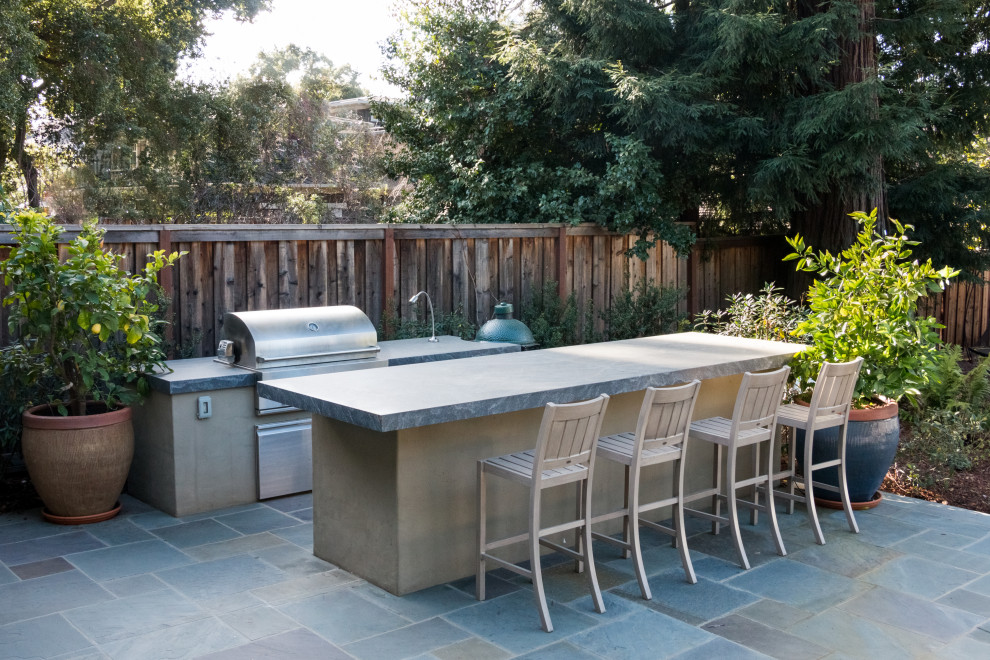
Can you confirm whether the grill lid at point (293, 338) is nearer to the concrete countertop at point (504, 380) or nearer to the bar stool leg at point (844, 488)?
the concrete countertop at point (504, 380)

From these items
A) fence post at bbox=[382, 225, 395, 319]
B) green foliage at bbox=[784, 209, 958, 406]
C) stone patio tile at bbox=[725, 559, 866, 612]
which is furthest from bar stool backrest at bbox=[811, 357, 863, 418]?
fence post at bbox=[382, 225, 395, 319]

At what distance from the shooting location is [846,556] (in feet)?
16.5

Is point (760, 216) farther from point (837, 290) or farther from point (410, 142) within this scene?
point (837, 290)

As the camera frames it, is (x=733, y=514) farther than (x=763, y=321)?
No

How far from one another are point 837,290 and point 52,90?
15536 millimetres

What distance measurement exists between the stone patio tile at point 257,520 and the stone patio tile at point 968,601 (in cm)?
367

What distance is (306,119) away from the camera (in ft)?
74.2

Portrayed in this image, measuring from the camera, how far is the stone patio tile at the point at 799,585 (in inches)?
173

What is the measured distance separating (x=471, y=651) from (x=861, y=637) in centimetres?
176

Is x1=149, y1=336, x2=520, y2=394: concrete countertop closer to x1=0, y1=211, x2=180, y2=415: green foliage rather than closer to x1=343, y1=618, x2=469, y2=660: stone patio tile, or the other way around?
x1=0, y1=211, x2=180, y2=415: green foliage

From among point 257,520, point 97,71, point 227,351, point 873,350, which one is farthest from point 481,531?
point 97,71

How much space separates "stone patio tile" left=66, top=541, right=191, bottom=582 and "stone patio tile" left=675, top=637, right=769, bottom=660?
2722 mm

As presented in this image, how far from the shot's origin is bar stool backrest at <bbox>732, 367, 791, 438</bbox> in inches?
189

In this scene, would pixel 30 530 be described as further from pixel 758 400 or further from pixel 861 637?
pixel 861 637
